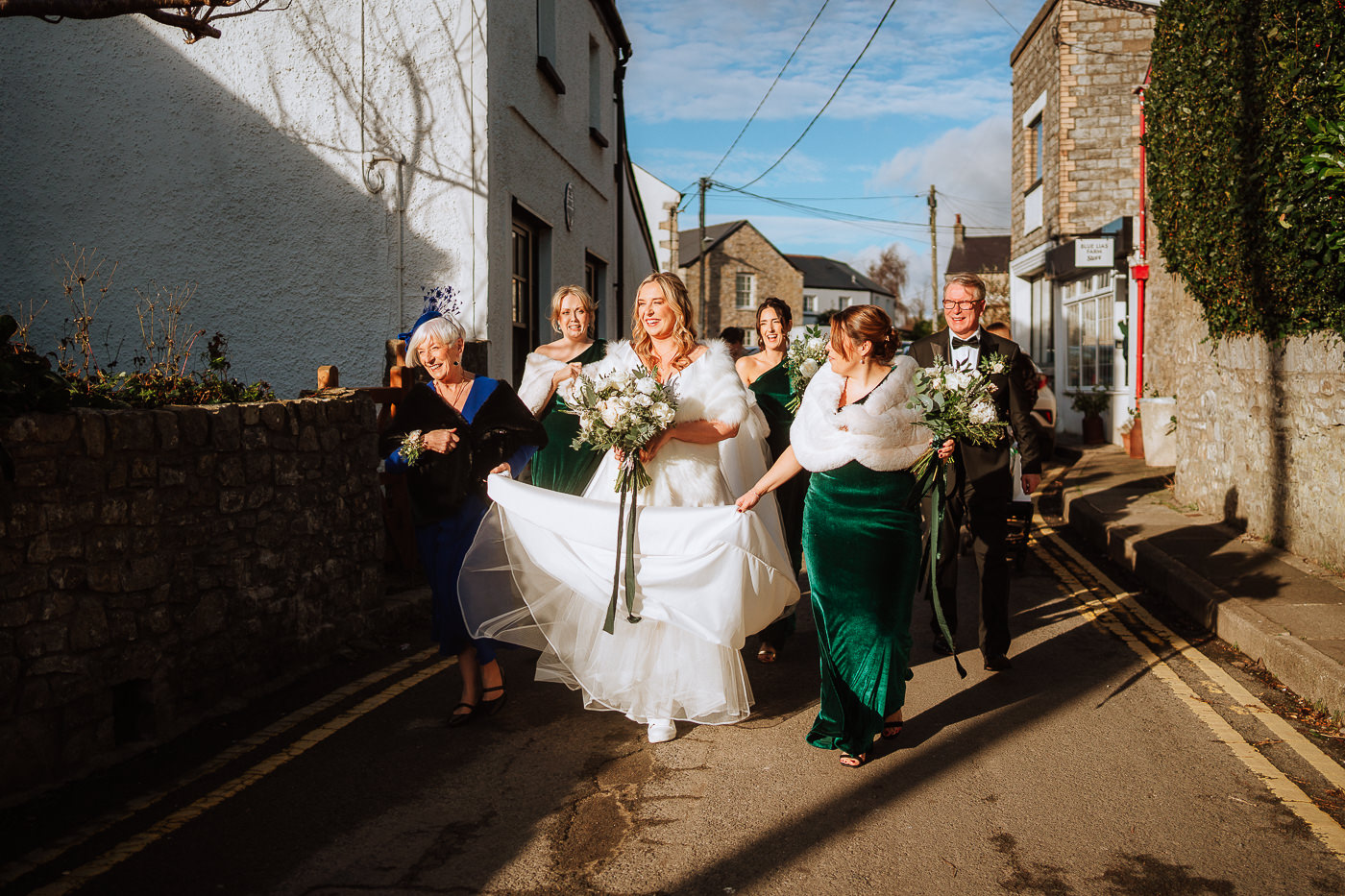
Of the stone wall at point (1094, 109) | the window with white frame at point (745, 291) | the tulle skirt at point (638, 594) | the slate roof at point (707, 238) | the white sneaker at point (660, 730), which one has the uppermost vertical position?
the slate roof at point (707, 238)

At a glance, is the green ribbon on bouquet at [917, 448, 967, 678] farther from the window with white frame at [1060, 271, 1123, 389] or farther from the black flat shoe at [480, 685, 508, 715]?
the window with white frame at [1060, 271, 1123, 389]

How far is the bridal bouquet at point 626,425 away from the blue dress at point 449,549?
731 mm

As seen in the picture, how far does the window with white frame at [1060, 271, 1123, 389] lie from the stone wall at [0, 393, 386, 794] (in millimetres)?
16011

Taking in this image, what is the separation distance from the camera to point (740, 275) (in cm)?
6581

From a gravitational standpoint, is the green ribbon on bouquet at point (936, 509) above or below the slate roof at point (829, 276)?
below

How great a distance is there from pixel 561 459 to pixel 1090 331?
54.0ft

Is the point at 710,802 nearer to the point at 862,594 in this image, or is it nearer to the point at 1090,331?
the point at 862,594

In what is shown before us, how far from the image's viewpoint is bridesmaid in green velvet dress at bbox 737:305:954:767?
468cm

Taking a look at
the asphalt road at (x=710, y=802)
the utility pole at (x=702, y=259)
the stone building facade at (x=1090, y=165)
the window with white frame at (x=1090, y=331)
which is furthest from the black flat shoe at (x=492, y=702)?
the utility pole at (x=702, y=259)

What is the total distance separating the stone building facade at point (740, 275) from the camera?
6469cm

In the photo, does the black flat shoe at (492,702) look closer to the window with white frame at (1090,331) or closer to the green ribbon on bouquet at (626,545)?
the green ribbon on bouquet at (626,545)

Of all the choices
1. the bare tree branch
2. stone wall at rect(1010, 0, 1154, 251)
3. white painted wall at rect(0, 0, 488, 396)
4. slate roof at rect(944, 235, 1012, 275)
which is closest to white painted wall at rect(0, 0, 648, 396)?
white painted wall at rect(0, 0, 488, 396)

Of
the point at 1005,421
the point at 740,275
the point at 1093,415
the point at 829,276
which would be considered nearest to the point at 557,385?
the point at 1005,421

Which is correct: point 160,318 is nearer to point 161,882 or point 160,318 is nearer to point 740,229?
point 161,882
